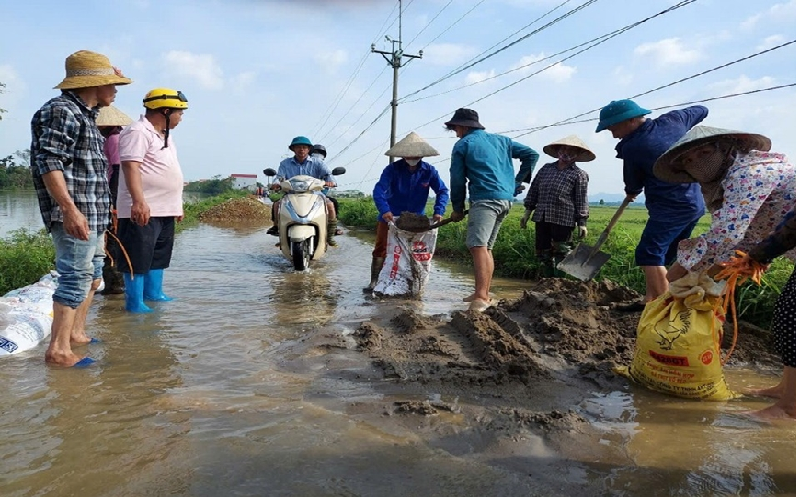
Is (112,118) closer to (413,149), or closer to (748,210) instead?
(413,149)

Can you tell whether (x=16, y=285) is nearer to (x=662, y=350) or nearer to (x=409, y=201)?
(x=409, y=201)

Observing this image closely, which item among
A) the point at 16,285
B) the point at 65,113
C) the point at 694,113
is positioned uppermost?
the point at 694,113

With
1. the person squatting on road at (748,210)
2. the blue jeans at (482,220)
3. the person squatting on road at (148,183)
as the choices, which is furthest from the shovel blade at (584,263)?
the person squatting on road at (148,183)

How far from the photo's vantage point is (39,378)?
2957mm

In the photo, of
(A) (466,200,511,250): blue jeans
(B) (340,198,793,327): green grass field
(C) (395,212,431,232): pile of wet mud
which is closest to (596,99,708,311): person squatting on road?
(B) (340,198,793,327): green grass field

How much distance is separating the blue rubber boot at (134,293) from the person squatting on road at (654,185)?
3.92m

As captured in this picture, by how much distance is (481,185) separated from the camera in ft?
17.1

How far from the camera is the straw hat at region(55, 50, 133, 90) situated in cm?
324

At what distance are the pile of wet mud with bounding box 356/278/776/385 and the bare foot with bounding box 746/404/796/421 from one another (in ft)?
2.34

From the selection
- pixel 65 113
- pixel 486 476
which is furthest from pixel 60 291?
pixel 486 476

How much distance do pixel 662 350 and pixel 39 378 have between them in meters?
3.25

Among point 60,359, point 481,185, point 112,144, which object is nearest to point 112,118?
point 112,144

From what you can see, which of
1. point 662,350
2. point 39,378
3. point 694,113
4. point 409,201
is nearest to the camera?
point 662,350

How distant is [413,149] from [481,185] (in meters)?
1.01
